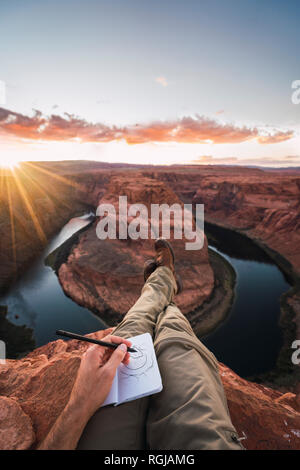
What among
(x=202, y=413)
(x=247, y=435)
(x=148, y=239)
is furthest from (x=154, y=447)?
(x=148, y=239)

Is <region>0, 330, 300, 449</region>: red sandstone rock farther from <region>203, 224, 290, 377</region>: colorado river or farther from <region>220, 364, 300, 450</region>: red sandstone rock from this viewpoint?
<region>203, 224, 290, 377</region>: colorado river

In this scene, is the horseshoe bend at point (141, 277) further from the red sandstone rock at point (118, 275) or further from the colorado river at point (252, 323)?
the colorado river at point (252, 323)

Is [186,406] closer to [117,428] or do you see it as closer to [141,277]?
[117,428]

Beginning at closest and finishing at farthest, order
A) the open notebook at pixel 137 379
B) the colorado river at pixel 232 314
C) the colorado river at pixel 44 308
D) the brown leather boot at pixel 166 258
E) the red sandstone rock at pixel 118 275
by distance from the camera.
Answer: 1. the open notebook at pixel 137 379
2. the brown leather boot at pixel 166 258
3. the colorado river at pixel 232 314
4. the colorado river at pixel 44 308
5. the red sandstone rock at pixel 118 275

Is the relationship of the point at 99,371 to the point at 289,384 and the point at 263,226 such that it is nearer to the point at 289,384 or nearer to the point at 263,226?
the point at 289,384

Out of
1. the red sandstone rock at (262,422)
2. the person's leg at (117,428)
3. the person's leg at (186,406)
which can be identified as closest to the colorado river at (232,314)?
the red sandstone rock at (262,422)

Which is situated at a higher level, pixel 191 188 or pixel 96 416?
pixel 191 188

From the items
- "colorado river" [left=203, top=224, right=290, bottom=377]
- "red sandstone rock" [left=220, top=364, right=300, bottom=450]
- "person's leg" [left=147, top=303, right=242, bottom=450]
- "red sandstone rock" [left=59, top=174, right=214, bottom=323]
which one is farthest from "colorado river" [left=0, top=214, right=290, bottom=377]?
"person's leg" [left=147, top=303, right=242, bottom=450]
